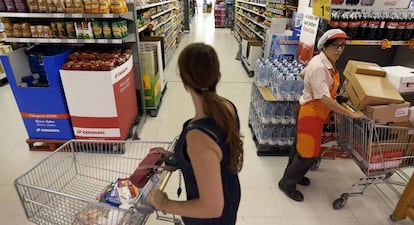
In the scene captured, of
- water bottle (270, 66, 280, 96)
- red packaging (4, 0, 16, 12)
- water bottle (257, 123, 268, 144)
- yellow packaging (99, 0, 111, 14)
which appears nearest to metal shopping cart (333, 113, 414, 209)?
water bottle (270, 66, 280, 96)

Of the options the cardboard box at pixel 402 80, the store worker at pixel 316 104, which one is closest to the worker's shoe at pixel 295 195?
the store worker at pixel 316 104

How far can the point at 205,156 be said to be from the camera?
2.86ft

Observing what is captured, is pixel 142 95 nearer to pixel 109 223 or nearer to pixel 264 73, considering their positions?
pixel 264 73

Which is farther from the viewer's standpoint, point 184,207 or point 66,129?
point 66,129

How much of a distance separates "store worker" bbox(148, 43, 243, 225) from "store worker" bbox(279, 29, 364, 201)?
1332mm

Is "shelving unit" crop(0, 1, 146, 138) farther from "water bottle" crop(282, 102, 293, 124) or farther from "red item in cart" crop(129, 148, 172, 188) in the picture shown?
"red item in cart" crop(129, 148, 172, 188)

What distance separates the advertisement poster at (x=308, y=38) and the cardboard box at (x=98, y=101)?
7.59 feet

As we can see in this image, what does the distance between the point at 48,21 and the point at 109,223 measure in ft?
10.6

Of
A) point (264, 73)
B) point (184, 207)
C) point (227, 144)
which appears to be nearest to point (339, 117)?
point (264, 73)

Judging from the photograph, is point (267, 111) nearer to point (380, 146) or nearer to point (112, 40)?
point (380, 146)

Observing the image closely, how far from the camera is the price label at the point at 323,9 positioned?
8.64 feet

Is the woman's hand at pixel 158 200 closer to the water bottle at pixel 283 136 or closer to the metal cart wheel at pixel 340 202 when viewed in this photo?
the metal cart wheel at pixel 340 202

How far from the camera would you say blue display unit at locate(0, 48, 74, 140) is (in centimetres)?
279

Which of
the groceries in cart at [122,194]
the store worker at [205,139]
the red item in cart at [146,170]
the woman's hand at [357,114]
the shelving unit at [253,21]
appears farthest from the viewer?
the shelving unit at [253,21]
